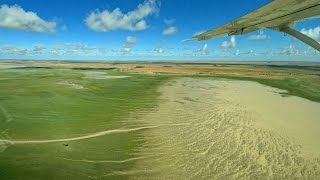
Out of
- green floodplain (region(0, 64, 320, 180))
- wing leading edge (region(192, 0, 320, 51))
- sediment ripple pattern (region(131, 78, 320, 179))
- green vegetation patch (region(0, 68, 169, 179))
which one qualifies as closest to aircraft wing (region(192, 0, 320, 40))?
wing leading edge (region(192, 0, 320, 51))

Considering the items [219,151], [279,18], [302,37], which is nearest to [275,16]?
[279,18]

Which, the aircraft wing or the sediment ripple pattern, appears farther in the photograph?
the sediment ripple pattern

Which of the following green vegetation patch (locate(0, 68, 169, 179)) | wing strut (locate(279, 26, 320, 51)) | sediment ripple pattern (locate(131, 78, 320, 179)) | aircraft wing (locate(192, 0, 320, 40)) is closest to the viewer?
aircraft wing (locate(192, 0, 320, 40))

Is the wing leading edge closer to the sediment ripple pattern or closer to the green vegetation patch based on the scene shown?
the sediment ripple pattern

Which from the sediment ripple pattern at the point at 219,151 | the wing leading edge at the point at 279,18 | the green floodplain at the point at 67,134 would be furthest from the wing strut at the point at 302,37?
the green floodplain at the point at 67,134

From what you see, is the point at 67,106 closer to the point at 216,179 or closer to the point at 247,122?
the point at 247,122

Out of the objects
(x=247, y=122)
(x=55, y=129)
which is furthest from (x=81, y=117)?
(x=247, y=122)
